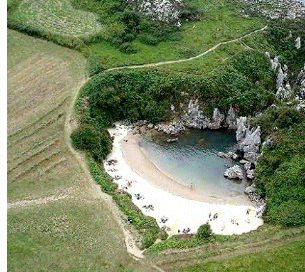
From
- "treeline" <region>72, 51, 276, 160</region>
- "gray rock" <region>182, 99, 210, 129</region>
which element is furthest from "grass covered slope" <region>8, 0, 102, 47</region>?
"gray rock" <region>182, 99, 210, 129</region>

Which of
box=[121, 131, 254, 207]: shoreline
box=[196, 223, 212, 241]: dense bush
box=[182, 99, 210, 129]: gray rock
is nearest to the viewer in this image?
box=[196, 223, 212, 241]: dense bush

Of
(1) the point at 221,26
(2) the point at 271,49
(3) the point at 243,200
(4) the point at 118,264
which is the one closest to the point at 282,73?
(2) the point at 271,49

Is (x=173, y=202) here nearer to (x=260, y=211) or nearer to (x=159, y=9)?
(x=260, y=211)

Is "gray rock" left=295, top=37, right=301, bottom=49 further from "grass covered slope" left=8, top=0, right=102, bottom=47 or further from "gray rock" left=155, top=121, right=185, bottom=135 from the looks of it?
"grass covered slope" left=8, top=0, right=102, bottom=47

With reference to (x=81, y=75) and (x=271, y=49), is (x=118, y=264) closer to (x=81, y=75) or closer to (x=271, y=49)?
(x=81, y=75)

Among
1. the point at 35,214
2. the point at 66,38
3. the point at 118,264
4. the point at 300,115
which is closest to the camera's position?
the point at 118,264

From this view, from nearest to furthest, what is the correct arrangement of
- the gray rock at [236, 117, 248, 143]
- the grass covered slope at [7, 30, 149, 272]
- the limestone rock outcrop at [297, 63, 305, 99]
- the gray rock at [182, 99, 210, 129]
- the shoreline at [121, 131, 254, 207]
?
the grass covered slope at [7, 30, 149, 272], the shoreline at [121, 131, 254, 207], the gray rock at [236, 117, 248, 143], the gray rock at [182, 99, 210, 129], the limestone rock outcrop at [297, 63, 305, 99]
